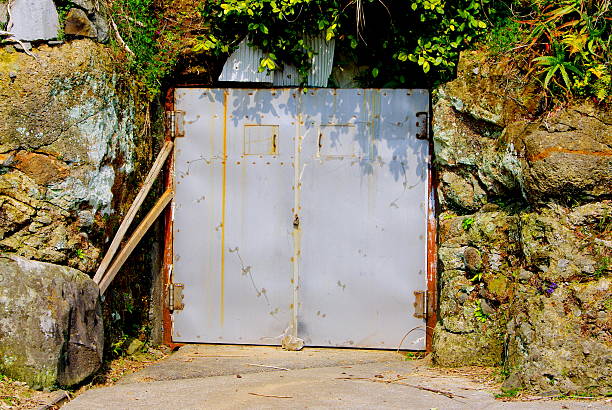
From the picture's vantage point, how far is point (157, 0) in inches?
227

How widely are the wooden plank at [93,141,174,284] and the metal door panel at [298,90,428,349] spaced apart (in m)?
1.15

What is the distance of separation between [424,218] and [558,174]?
138 centimetres

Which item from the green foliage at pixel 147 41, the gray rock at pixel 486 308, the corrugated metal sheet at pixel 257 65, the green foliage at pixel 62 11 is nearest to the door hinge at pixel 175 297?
the green foliage at pixel 147 41

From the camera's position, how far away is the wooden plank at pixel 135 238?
16.5 ft

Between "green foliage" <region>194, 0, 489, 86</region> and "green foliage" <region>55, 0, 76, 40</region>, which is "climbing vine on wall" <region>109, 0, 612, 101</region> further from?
"green foliage" <region>55, 0, 76, 40</region>

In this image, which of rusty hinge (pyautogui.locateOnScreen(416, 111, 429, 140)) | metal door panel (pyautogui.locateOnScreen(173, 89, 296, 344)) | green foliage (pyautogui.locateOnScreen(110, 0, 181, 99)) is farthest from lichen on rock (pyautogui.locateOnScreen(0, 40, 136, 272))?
rusty hinge (pyautogui.locateOnScreen(416, 111, 429, 140))

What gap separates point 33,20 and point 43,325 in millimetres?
2091

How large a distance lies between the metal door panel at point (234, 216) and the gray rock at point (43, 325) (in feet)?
4.25

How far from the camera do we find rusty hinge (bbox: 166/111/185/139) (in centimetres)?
587

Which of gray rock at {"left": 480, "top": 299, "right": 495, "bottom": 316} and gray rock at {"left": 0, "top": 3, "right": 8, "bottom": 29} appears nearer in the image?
gray rock at {"left": 0, "top": 3, "right": 8, "bottom": 29}

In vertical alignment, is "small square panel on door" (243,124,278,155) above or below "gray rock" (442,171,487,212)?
above

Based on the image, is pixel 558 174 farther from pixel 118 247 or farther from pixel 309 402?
pixel 118 247

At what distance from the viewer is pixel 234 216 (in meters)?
5.80

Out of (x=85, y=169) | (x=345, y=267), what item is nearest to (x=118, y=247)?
(x=85, y=169)
